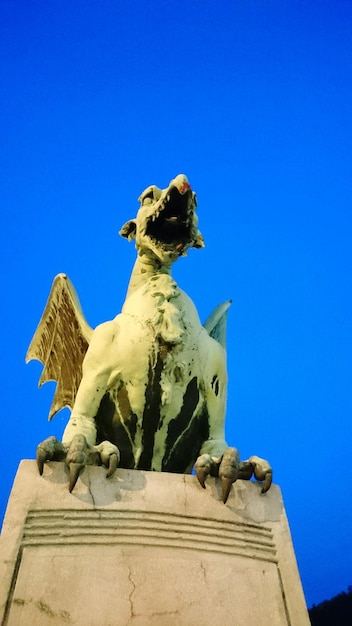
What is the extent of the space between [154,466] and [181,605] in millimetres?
1322

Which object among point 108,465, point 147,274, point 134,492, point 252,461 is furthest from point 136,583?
point 147,274

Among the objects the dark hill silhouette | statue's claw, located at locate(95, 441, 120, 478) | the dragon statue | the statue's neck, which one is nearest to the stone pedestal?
statue's claw, located at locate(95, 441, 120, 478)

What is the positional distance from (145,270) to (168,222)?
53 cm

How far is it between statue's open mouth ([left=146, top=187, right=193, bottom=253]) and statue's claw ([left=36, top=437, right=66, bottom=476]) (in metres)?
2.02

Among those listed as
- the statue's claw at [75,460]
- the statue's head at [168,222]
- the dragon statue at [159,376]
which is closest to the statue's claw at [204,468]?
the dragon statue at [159,376]

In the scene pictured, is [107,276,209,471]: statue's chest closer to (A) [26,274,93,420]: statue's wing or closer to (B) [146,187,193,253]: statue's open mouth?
(B) [146,187,193,253]: statue's open mouth

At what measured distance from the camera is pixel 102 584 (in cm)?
243

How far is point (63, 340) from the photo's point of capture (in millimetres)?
5086

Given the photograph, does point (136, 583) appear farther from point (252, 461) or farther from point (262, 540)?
point (252, 461)

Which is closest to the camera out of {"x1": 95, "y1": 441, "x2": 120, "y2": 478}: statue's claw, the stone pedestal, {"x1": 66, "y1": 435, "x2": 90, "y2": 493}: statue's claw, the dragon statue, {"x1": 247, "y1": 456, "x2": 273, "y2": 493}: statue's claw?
the stone pedestal

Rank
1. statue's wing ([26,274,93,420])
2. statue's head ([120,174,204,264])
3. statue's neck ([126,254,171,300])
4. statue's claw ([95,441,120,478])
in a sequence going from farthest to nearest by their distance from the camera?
statue's wing ([26,274,93,420]) → statue's neck ([126,254,171,300]) → statue's head ([120,174,204,264]) → statue's claw ([95,441,120,478])

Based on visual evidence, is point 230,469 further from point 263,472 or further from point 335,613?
point 335,613

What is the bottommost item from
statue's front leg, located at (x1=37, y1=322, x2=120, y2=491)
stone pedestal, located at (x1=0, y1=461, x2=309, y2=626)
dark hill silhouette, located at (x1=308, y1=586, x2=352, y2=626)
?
stone pedestal, located at (x1=0, y1=461, x2=309, y2=626)

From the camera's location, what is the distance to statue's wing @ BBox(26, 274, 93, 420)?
4.86m
